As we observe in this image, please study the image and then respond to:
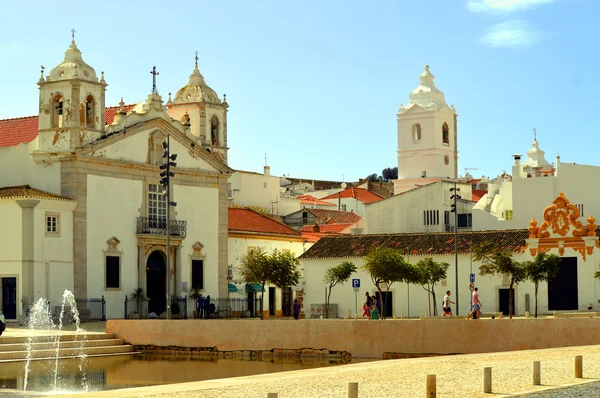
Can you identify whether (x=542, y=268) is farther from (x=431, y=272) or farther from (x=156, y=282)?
(x=156, y=282)

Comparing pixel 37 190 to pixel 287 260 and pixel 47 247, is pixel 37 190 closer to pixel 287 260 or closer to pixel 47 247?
pixel 47 247

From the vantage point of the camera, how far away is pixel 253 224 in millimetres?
61562

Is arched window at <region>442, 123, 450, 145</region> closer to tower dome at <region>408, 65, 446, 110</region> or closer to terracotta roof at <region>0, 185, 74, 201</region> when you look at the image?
tower dome at <region>408, 65, 446, 110</region>

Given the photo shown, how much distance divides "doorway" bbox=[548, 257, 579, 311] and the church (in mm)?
14651

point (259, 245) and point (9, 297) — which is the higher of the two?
point (259, 245)

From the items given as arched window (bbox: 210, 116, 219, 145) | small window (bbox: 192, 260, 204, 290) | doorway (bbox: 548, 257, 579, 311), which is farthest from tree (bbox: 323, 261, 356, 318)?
arched window (bbox: 210, 116, 219, 145)

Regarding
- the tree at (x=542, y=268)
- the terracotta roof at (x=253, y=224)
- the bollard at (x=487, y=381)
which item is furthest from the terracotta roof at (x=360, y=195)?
the bollard at (x=487, y=381)

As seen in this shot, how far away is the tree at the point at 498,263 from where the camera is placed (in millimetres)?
47812

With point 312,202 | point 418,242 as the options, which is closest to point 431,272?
point 418,242

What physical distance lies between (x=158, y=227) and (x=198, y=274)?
3347 mm

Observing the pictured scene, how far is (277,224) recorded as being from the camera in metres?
63.2

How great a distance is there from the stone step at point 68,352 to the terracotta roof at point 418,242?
20721mm

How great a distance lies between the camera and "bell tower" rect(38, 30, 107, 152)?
48906mm

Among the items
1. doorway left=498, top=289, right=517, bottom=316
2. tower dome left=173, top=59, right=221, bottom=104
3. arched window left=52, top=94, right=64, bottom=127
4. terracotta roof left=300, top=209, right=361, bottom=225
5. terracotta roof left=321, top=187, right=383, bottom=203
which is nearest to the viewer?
arched window left=52, top=94, right=64, bottom=127
